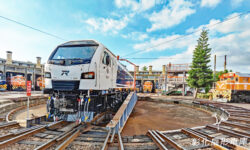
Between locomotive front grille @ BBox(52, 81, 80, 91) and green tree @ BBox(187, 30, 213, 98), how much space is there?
63.6ft

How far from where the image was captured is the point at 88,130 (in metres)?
4.51

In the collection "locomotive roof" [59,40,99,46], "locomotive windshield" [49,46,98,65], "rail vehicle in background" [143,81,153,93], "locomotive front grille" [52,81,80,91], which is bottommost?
"rail vehicle in background" [143,81,153,93]

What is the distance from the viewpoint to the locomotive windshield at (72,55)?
4672 millimetres

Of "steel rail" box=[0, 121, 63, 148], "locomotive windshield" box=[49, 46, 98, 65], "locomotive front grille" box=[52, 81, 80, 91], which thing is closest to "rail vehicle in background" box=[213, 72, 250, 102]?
"locomotive windshield" box=[49, 46, 98, 65]

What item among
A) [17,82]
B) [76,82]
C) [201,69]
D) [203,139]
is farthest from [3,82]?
[201,69]

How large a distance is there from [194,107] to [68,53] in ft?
38.5

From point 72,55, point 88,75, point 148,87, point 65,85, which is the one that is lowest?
point 148,87

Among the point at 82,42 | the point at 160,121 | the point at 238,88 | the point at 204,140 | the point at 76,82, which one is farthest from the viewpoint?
the point at 238,88

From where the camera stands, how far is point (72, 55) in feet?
16.3

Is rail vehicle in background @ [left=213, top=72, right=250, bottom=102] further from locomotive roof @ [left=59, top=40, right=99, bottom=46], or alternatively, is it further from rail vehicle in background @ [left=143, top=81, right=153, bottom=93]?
rail vehicle in background @ [left=143, top=81, right=153, bottom=93]

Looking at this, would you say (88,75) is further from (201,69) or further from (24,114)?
(201,69)

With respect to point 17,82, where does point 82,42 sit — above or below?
above

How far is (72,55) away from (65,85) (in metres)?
1.27

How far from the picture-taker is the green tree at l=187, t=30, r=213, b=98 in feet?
61.1
